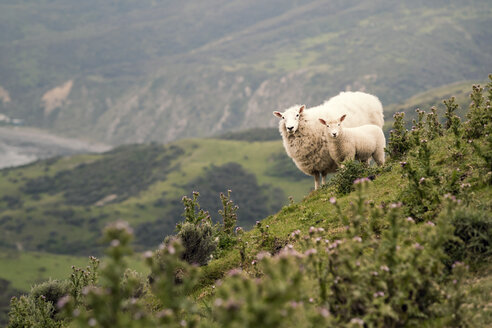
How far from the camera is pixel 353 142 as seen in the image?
1702cm

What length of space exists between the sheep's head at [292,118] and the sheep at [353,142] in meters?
1.31

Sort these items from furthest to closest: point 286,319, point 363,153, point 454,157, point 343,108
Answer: point 343,108 < point 363,153 < point 454,157 < point 286,319

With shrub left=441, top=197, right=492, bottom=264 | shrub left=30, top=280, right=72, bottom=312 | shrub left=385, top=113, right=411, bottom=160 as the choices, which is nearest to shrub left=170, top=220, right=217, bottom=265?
shrub left=30, top=280, right=72, bottom=312

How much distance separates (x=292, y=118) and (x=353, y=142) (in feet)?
8.18

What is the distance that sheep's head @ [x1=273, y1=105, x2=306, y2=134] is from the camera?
18.1 metres

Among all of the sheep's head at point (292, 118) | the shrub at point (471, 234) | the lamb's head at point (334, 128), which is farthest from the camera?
the sheep's head at point (292, 118)

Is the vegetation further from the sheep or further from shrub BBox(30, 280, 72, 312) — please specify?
shrub BBox(30, 280, 72, 312)

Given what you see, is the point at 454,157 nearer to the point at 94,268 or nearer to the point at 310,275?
the point at 310,275

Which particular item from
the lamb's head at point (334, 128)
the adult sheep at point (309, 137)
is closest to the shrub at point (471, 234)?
the lamb's head at point (334, 128)

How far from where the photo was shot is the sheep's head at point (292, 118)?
59.4 ft

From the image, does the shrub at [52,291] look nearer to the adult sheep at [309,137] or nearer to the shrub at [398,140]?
the adult sheep at [309,137]

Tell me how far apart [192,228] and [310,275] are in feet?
24.1

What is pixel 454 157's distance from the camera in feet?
40.3

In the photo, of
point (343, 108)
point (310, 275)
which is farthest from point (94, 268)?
point (343, 108)
